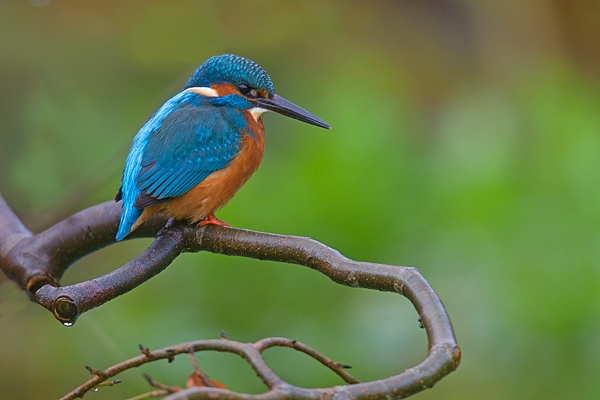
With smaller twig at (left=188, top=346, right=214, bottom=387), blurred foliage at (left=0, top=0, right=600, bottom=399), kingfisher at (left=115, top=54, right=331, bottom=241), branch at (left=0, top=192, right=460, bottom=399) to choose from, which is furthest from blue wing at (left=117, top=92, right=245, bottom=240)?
smaller twig at (left=188, top=346, right=214, bottom=387)

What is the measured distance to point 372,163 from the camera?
3473 millimetres

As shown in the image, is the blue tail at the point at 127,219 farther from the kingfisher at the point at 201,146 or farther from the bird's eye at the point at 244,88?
the bird's eye at the point at 244,88

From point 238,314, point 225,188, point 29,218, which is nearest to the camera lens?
point 225,188

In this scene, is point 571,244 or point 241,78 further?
point 571,244

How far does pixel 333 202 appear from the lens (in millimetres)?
3275

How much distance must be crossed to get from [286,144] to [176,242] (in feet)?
7.31

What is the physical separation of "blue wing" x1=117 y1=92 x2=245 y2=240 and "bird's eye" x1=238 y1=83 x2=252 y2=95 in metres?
0.08

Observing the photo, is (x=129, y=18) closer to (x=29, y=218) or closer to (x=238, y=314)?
(x=29, y=218)

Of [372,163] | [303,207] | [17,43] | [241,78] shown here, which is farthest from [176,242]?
[17,43]

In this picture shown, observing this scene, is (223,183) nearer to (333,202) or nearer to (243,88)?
(243,88)

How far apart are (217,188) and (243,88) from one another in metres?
0.38

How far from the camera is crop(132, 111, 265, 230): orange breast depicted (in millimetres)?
2352

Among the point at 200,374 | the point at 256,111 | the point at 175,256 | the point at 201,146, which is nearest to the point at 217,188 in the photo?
the point at 201,146

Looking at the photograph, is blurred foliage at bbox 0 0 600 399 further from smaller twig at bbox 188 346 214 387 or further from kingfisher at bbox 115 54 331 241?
smaller twig at bbox 188 346 214 387
